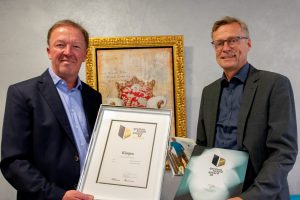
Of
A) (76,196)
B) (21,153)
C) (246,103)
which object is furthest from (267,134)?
(21,153)

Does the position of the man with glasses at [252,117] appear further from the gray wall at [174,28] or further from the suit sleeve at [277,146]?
the gray wall at [174,28]

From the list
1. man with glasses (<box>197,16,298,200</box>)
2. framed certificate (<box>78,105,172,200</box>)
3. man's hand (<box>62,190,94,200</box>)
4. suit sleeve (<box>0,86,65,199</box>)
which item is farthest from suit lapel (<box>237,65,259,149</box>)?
suit sleeve (<box>0,86,65,199</box>)

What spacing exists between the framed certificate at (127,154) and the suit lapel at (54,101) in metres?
0.15

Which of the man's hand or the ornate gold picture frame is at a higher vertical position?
the ornate gold picture frame

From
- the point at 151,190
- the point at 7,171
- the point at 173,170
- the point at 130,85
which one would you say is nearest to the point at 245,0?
the point at 130,85

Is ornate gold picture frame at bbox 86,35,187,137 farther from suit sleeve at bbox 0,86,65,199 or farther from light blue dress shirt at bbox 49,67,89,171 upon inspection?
suit sleeve at bbox 0,86,65,199

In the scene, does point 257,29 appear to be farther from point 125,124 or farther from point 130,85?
point 125,124

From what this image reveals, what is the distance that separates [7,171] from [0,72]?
4.39ft

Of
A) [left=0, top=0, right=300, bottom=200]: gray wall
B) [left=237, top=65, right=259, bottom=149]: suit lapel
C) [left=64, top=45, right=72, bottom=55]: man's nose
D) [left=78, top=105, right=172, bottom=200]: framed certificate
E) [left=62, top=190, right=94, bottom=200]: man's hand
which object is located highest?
[left=0, top=0, right=300, bottom=200]: gray wall

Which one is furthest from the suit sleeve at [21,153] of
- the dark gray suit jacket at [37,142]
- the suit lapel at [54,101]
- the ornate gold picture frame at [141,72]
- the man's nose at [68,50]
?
the ornate gold picture frame at [141,72]

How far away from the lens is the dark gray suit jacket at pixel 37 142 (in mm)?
1538

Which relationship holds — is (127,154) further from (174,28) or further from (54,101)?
(174,28)

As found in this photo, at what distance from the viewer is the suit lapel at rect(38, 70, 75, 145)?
5.33 feet

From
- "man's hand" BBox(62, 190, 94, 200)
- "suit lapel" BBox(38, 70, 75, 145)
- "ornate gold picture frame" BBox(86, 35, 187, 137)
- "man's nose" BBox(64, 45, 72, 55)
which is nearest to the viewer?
"man's hand" BBox(62, 190, 94, 200)
